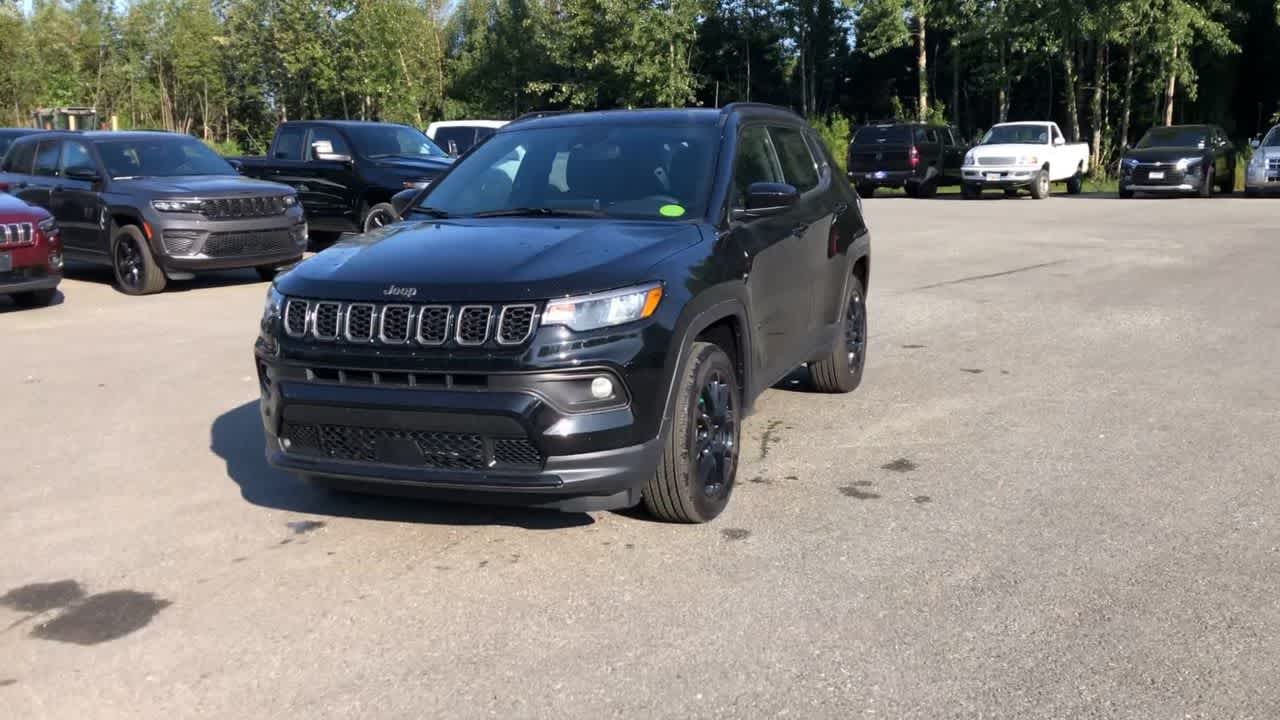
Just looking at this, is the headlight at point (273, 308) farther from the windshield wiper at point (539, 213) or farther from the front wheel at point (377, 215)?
the front wheel at point (377, 215)

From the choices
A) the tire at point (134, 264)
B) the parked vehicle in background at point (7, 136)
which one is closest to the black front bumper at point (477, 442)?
the tire at point (134, 264)

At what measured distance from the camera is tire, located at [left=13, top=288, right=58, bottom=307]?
12.9 meters

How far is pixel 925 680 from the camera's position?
12.2 feet

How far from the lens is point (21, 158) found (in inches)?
612

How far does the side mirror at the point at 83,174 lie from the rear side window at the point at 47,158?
365 mm

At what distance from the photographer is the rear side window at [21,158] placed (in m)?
15.3

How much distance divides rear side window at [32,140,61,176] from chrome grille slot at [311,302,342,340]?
1157cm

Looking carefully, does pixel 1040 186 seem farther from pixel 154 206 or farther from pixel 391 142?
pixel 154 206

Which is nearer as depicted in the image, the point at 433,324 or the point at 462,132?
the point at 433,324

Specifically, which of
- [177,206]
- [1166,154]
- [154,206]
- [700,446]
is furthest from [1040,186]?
[700,446]

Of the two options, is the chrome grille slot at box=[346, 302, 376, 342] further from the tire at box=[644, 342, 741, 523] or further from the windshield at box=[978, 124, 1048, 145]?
the windshield at box=[978, 124, 1048, 145]

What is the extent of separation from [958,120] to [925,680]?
52463 millimetres

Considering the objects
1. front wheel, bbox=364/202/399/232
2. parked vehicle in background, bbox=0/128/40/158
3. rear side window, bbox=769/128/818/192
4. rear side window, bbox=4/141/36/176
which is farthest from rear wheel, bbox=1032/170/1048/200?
rear side window, bbox=769/128/818/192

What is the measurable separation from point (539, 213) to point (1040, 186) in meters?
25.5
